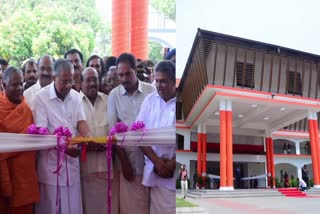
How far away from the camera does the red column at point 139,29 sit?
137 cm

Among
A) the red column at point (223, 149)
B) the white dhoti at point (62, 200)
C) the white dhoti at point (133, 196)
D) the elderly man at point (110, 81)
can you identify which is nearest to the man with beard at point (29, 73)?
the elderly man at point (110, 81)

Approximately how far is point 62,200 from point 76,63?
0.55 m

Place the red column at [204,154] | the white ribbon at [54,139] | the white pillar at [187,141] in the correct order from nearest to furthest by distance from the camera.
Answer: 1. the white ribbon at [54,139]
2. the white pillar at [187,141]
3. the red column at [204,154]

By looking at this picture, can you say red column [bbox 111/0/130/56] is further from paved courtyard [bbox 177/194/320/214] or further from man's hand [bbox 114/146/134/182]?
paved courtyard [bbox 177/194/320/214]

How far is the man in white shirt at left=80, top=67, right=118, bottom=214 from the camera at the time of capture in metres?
1.27

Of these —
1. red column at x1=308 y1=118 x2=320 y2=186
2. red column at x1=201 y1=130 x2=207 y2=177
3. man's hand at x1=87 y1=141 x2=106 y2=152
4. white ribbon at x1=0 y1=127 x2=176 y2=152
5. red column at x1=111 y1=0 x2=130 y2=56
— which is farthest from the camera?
red column at x1=308 y1=118 x2=320 y2=186

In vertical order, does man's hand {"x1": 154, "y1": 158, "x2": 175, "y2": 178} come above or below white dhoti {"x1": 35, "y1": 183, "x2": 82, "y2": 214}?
above

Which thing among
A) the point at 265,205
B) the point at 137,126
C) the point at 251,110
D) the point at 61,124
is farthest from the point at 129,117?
the point at 265,205

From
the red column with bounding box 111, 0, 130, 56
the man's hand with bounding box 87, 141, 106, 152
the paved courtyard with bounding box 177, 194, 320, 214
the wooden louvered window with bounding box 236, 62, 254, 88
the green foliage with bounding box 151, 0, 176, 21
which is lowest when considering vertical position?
the paved courtyard with bounding box 177, 194, 320, 214

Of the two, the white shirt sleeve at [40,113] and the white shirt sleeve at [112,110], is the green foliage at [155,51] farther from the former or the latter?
the white shirt sleeve at [40,113]

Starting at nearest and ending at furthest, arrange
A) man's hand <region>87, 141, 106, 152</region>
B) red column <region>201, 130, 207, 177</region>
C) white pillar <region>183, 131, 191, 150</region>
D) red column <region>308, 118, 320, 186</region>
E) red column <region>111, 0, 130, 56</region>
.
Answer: man's hand <region>87, 141, 106, 152</region>
red column <region>111, 0, 130, 56</region>
white pillar <region>183, 131, 191, 150</region>
red column <region>201, 130, 207, 177</region>
red column <region>308, 118, 320, 186</region>

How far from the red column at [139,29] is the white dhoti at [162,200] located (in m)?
0.58

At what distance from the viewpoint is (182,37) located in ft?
5.83

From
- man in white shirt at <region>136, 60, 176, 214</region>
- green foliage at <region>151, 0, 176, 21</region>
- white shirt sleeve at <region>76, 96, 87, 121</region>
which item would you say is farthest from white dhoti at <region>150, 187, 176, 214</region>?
green foliage at <region>151, 0, 176, 21</region>
